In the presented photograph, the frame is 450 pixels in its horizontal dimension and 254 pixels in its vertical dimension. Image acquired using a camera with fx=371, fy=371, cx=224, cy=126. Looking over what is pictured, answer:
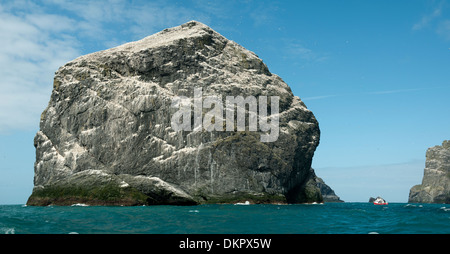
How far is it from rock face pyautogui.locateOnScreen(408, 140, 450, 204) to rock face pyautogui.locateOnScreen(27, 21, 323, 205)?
397 feet

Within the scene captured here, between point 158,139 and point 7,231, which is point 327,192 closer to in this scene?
point 158,139

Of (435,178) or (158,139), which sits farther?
(435,178)

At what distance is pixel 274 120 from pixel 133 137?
1116 inches

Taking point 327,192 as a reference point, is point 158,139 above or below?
above

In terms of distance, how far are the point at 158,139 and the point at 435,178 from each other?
528 ft

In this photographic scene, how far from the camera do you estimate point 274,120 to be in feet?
250

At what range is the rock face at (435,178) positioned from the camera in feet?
566

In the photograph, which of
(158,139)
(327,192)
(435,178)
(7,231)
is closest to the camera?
(7,231)

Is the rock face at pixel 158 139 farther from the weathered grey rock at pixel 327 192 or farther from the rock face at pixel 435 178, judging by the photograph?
the rock face at pixel 435 178

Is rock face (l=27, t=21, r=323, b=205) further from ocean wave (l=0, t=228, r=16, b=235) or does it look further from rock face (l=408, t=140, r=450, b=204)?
rock face (l=408, t=140, r=450, b=204)

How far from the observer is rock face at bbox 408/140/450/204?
566ft

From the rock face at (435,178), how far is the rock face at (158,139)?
121 metres

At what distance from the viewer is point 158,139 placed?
69062 millimetres

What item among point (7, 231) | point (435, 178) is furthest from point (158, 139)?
point (435, 178)
